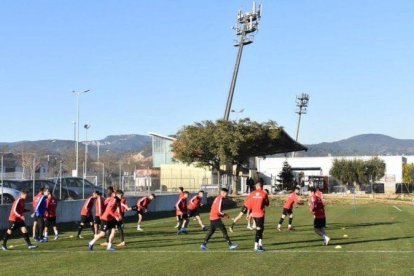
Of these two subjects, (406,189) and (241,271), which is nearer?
(241,271)

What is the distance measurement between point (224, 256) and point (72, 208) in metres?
16.8

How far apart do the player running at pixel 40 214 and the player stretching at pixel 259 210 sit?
8354 millimetres

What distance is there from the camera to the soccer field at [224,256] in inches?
525

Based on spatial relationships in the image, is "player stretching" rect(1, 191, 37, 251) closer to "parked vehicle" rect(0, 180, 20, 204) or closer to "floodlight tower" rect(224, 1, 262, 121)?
"parked vehicle" rect(0, 180, 20, 204)

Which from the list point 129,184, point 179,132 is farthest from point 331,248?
point 179,132

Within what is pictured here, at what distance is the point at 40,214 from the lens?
849 inches

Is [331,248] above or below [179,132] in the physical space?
below

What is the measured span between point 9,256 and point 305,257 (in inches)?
321

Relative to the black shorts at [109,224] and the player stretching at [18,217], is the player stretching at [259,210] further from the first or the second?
the player stretching at [18,217]

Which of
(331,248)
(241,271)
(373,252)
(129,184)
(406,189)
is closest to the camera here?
(241,271)

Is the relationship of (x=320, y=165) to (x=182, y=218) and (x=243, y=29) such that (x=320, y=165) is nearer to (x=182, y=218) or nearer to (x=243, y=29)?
(x=243, y=29)

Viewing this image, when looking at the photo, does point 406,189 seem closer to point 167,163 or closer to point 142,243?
point 167,163

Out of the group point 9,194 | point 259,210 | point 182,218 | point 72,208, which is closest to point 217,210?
point 259,210

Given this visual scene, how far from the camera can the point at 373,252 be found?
645 inches
